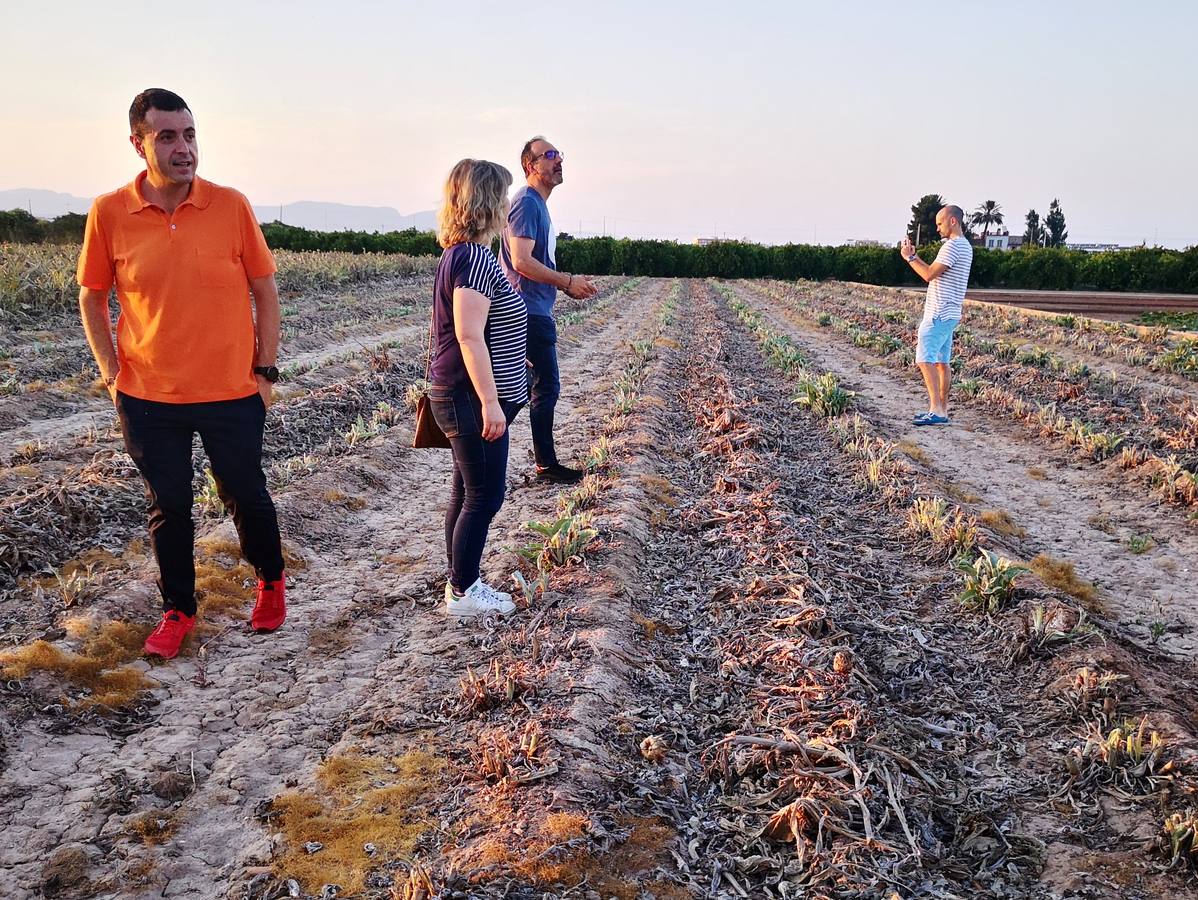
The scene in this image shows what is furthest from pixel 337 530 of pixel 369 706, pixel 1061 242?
pixel 1061 242

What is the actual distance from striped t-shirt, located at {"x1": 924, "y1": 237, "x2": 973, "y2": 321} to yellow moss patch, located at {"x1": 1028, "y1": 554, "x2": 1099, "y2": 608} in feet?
11.7

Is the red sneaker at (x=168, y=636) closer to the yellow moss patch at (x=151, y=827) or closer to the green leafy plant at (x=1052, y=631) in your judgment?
the yellow moss patch at (x=151, y=827)

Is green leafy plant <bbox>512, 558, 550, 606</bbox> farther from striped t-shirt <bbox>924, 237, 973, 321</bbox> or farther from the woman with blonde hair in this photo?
striped t-shirt <bbox>924, 237, 973, 321</bbox>

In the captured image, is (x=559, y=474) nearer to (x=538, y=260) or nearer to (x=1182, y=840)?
(x=538, y=260)

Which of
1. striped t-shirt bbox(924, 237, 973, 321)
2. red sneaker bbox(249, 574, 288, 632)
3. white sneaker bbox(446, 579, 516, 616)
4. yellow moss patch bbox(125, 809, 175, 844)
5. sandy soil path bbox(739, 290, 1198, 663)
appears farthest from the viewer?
striped t-shirt bbox(924, 237, 973, 321)

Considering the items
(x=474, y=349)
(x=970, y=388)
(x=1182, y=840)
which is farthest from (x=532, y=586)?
(x=970, y=388)

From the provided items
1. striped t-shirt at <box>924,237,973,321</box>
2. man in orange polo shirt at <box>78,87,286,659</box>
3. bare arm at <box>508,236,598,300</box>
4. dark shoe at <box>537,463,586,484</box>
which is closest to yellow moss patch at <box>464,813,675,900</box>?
man in orange polo shirt at <box>78,87,286,659</box>

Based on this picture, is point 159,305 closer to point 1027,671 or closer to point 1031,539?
point 1027,671

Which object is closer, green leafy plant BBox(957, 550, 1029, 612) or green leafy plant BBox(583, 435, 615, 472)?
green leafy plant BBox(957, 550, 1029, 612)

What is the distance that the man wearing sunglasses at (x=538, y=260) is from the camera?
5059 mm

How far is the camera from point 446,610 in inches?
163

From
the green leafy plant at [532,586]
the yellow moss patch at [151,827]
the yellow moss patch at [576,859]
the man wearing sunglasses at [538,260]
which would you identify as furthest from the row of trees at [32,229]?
the yellow moss patch at [576,859]

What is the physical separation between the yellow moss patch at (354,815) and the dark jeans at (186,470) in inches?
47.1

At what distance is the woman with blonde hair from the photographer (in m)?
3.39
